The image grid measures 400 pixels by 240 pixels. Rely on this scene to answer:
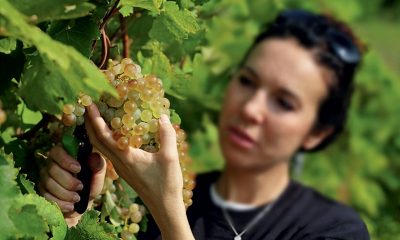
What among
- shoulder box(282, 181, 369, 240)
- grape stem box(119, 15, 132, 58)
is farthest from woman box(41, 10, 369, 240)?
grape stem box(119, 15, 132, 58)

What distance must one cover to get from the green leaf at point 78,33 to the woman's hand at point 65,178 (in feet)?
0.68

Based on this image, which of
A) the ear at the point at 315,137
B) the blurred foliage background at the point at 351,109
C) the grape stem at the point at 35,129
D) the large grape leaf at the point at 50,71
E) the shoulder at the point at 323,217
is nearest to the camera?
the large grape leaf at the point at 50,71

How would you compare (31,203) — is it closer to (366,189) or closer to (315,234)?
(315,234)

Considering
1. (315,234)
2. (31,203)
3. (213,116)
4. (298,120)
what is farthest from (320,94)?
(31,203)

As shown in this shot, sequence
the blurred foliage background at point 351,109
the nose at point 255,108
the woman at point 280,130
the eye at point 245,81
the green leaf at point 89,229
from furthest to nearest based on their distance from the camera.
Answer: the eye at point 245,81 → the nose at point 255,108 → the woman at point 280,130 → the blurred foliage background at point 351,109 → the green leaf at point 89,229

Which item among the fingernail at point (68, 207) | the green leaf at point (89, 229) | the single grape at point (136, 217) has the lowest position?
the single grape at point (136, 217)

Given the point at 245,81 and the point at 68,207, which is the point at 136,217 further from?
the point at 245,81

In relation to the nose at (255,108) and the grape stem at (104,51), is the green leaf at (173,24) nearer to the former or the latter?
the grape stem at (104,51)

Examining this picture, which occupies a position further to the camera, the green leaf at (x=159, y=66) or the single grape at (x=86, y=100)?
the green leaf at (x=159, y=66)

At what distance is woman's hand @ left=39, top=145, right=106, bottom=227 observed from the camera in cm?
131

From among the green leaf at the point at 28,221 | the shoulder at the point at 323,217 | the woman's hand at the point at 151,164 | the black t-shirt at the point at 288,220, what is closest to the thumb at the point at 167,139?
the woman's hand at the point at 151,164

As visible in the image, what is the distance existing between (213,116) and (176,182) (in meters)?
1.82

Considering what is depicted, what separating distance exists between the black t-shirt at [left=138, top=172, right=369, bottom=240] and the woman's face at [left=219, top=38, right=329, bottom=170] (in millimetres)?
165

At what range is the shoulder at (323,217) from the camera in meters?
2.02
